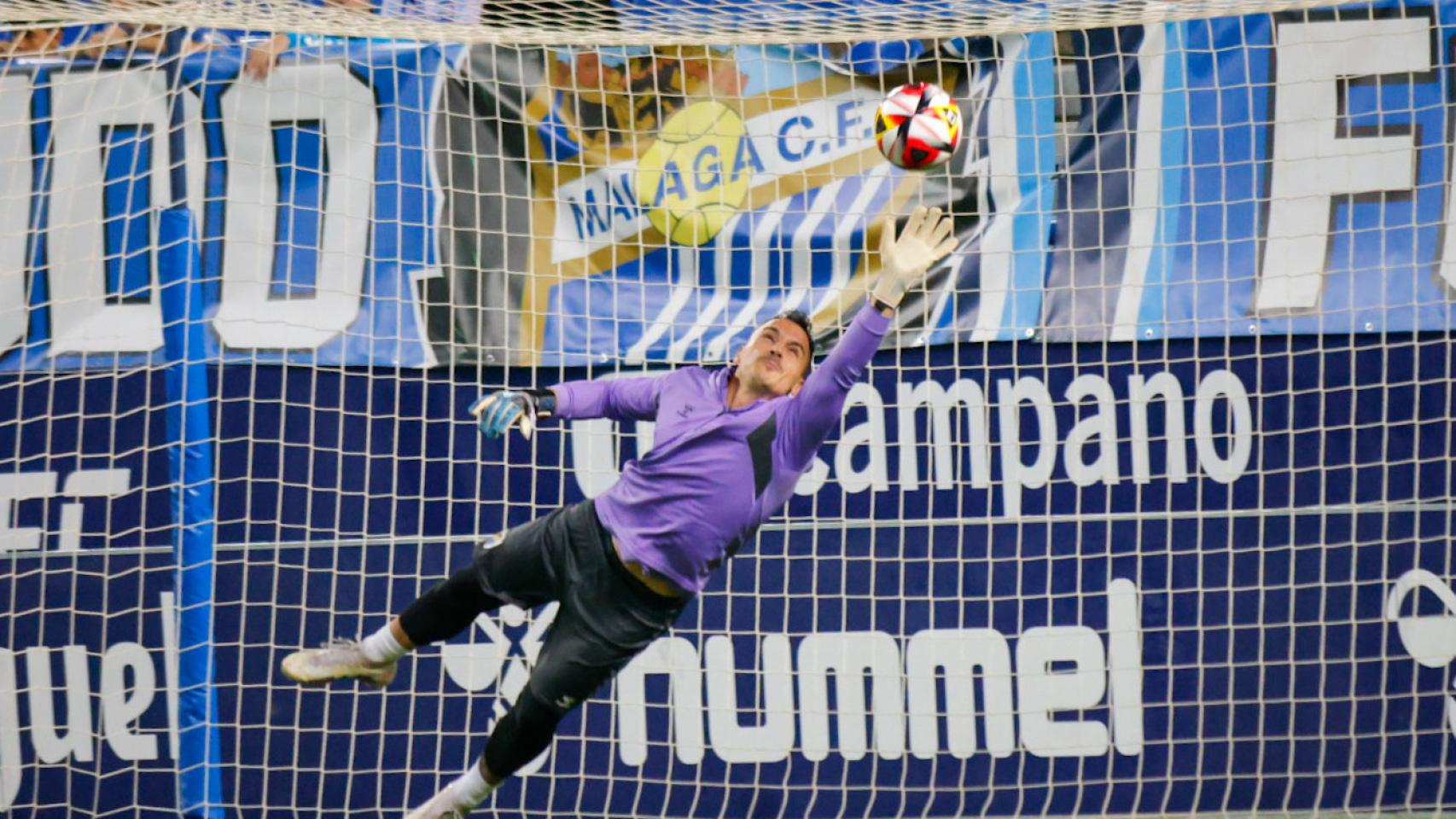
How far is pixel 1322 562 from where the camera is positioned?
19.5ft

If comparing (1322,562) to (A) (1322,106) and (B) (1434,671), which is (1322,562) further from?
(A) (1322,106)

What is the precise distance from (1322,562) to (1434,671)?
1.77 feet

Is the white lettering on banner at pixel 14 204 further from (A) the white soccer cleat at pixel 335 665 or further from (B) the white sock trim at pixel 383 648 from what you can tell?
(B) the white sock trim at pixel 383 648

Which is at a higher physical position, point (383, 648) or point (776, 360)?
point (776, 360)

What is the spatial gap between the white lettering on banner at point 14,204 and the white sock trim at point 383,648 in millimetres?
2078

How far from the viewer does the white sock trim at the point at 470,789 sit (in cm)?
474

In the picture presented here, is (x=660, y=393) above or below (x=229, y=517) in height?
above

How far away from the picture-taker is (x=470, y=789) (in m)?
4.76

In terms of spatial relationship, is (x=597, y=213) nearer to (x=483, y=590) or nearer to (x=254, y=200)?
(x=254, y=200)

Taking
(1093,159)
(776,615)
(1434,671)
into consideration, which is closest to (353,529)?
(776,615)

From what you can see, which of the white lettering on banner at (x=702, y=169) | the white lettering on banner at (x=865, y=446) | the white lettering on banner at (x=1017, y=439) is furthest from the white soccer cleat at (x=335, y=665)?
the white lettering on banner at (x=1017, y=439)

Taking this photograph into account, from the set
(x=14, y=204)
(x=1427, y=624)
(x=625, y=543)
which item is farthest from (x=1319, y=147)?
(x=14, y=204)

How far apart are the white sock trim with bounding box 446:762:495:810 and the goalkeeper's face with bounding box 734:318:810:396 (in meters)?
1.34

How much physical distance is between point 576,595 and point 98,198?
2585 mm
